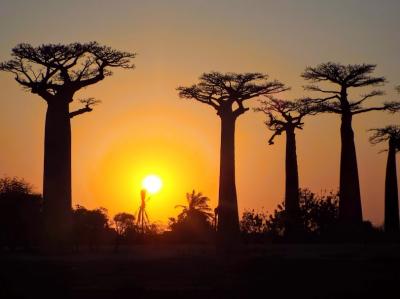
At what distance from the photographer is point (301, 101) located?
38188 millimetres

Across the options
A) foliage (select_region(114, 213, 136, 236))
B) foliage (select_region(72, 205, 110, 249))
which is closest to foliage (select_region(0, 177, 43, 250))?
foliage (select_region(72, 205, 110, 249))

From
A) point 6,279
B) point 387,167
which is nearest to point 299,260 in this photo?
point 6,279

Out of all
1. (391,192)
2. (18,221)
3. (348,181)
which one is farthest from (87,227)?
(391,192)

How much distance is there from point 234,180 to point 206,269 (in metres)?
Answer: 12.2

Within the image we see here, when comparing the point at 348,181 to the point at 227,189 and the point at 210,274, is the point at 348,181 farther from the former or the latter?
the point at 210,274

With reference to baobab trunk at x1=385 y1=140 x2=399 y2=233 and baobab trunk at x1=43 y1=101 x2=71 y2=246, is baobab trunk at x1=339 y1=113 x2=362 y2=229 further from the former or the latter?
baobab trunk at x1=43 y1=101 x2=71 y2=246

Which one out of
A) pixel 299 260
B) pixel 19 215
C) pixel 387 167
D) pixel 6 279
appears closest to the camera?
pixel 6 279

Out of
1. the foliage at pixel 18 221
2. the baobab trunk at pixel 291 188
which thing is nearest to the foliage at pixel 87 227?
the foliage at pixel 18 221

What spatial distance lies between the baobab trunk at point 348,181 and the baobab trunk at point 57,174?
11.7 metres

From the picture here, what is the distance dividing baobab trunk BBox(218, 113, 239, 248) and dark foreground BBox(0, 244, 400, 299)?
17.4ft

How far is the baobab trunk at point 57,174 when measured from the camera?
29094 millimetres

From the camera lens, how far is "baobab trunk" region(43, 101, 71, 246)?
29.1 m

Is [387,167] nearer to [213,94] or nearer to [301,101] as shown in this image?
[301,101]

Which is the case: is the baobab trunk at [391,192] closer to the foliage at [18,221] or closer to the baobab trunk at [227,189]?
the baobab trunk at [227,189]
